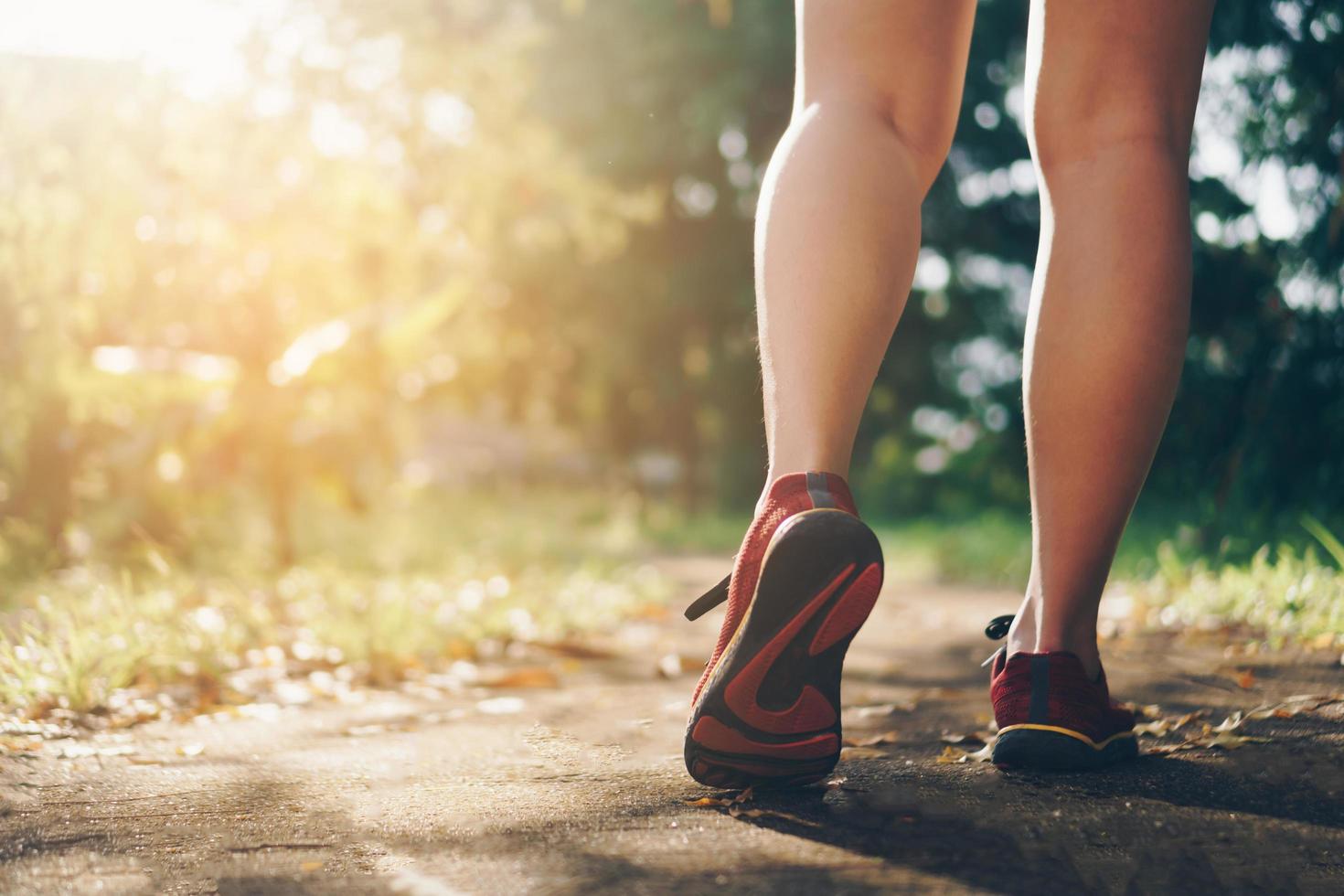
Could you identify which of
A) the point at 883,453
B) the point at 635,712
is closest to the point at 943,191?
the point at 883,453

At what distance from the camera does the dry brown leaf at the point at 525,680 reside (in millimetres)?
2416

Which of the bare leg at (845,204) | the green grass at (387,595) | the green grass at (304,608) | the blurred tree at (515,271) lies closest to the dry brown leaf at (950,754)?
the bare leg at (845,204)

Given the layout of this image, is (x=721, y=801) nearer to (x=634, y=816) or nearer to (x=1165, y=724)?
(x=634, y=816)

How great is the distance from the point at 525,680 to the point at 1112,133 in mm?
1661

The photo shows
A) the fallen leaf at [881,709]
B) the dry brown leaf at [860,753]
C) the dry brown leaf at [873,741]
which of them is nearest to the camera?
the dry brown leaf at [860,753]

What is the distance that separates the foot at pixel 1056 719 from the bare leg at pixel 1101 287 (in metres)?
0.04

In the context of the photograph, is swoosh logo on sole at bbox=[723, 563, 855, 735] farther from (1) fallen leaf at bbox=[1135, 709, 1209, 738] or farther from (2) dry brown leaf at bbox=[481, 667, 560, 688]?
(2) dry brown leaf at bbox=[481, 667, 560, 688]

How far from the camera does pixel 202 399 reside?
525cm

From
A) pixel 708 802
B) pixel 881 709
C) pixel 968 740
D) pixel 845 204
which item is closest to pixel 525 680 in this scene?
pixel 881 709

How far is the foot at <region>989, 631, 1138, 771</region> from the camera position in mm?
1235

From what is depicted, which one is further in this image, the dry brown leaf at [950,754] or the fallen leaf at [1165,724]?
the fallen leaf at [1165,724]

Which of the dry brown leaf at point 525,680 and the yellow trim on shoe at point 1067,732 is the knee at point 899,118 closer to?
the yellow trim on shoe at point 1067,732

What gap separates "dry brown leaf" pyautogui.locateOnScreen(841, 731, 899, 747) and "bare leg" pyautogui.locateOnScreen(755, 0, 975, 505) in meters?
0.47

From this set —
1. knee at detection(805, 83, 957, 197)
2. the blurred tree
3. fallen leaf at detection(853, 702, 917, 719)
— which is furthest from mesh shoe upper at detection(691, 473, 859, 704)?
the blurred tree
